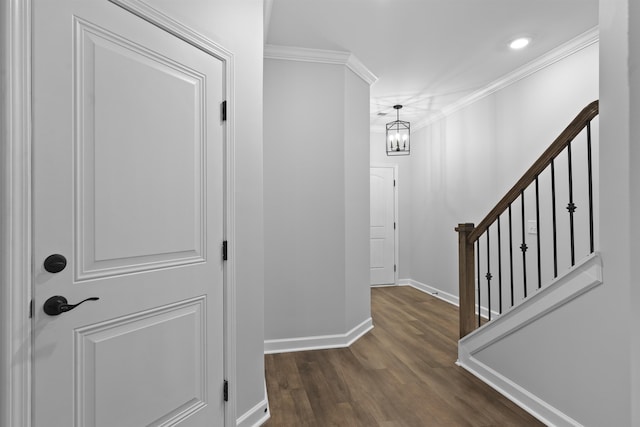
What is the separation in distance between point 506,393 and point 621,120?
1757 millimetres

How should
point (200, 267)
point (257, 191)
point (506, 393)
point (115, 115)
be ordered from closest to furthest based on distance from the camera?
point (115, 115) → point (200, 267) → point (257, 191) → point (506, 393)

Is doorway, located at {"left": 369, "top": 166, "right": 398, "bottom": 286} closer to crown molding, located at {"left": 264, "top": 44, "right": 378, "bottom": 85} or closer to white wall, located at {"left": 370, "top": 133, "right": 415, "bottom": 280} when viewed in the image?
white wall, located at {"left": 370, "top": 133, "right": 415, "bottom": 280}

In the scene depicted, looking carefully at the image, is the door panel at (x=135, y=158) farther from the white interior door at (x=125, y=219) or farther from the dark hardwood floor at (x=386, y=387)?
the dark hardwood floor at (x=386, y=387)

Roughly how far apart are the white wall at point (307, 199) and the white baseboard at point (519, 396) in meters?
1.17

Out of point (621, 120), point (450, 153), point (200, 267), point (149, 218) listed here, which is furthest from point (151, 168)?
point (450, 153)

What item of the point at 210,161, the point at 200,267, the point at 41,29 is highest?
the point at 41,29

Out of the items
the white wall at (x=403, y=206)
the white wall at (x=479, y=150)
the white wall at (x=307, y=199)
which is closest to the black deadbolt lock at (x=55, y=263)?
the white wall at (x=307, y=199)

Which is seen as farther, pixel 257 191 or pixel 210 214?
pixel 257 191

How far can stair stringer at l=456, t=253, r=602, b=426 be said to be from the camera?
1808mm

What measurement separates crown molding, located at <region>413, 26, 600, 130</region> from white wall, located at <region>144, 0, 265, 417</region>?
2446 millimetres

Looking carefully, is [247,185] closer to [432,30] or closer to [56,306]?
[56,306]

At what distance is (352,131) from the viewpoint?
11.5ft

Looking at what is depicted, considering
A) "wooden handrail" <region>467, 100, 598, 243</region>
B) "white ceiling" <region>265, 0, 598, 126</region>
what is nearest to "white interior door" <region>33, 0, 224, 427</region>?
"white ceiling" <region>265, 0, 598, 126</region>

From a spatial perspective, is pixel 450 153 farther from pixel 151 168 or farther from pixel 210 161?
pixel 151 168
